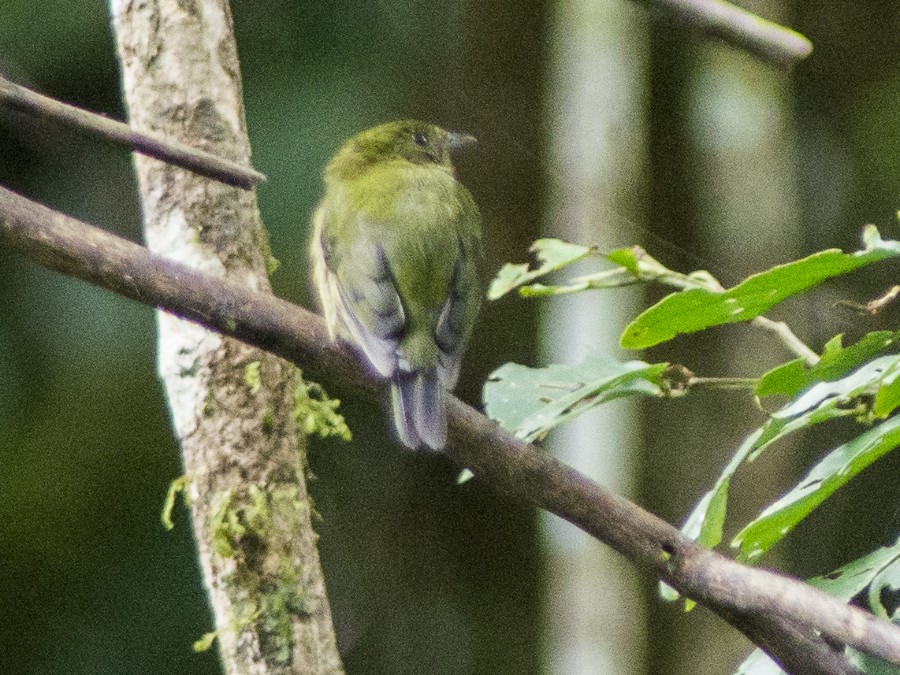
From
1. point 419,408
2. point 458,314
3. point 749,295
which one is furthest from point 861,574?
point 458,314

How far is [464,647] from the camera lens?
2.89 m

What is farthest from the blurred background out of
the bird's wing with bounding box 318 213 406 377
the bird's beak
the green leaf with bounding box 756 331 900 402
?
the green leaf with bounding box 756 331 900 402

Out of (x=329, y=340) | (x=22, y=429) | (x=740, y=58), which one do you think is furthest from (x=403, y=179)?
(x=22, y=429)

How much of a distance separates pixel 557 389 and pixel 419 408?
176 millimetres

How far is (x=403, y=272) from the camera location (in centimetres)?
168

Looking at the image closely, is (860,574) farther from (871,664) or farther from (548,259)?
(548,259)

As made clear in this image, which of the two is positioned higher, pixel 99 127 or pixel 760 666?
pixel 99 127

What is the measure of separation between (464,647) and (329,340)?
1845mm

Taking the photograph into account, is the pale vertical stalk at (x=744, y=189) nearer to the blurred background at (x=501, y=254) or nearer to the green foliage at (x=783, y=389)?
the blurred background at (x=501, y=254)

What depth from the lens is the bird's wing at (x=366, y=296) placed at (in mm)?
1516

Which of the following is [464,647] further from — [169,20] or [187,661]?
[169,20]

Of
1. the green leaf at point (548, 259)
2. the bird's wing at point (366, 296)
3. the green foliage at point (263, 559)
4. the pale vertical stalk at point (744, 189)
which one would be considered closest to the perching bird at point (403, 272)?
the bird's wing at point (366, 296)

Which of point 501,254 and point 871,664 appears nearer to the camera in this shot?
point 871,664

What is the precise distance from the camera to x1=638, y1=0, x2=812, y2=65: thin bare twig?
3.37ft
